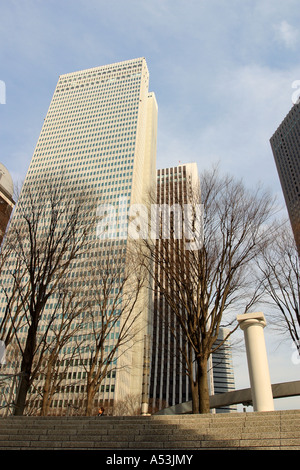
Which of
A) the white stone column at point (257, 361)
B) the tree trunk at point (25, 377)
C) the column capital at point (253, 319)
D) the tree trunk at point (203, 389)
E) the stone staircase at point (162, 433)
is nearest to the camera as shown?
the stone staircase at point (162, 433)

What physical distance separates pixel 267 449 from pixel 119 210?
96.4 meters

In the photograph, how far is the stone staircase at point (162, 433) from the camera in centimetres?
588

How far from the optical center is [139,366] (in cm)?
9512

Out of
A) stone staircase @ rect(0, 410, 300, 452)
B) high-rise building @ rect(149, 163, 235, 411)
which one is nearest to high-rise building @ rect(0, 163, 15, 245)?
high-rise building @ rect(149, 163, 235, 411)

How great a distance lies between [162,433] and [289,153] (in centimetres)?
7145

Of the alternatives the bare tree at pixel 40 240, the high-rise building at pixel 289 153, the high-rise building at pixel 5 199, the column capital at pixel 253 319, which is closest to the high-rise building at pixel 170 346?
the column capital at pixel 253 319

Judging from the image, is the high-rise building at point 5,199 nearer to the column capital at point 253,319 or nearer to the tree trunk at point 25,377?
the tree trunk at point 25,377

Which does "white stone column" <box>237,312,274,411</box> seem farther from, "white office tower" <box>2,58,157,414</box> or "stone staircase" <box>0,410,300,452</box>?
"white office tower" <box>2,58,157,414</box>

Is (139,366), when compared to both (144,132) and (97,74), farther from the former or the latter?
(97,74)

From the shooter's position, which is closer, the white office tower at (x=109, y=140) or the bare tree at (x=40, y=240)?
the bare tree at (x=40, y=240)

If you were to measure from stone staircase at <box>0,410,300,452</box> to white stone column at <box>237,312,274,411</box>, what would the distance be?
4.84ft

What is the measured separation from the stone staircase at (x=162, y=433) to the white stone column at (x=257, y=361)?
1.48 m

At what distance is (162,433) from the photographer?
6.66 meters

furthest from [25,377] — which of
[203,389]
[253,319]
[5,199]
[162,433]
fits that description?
[5,199]
